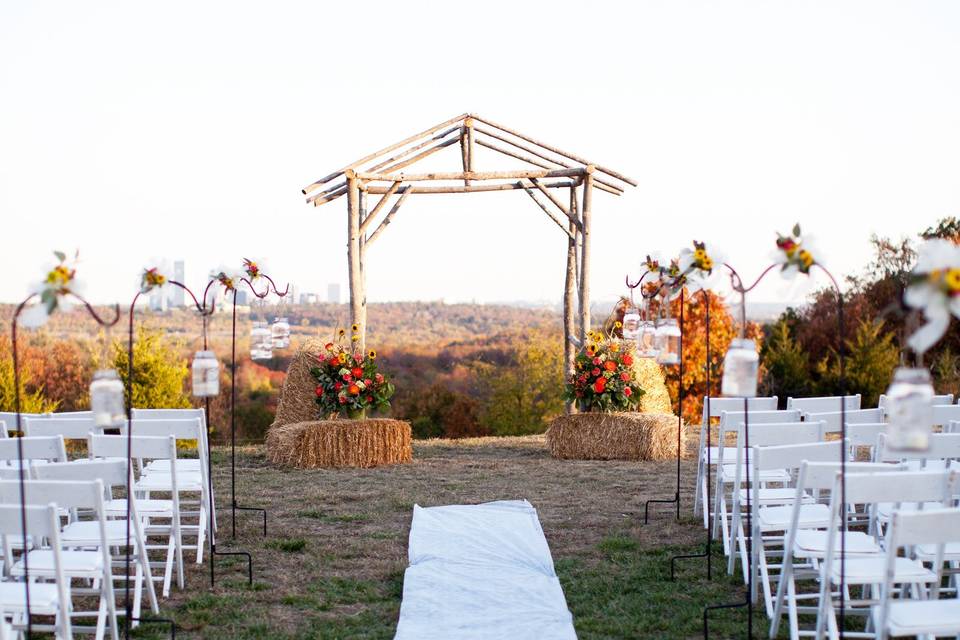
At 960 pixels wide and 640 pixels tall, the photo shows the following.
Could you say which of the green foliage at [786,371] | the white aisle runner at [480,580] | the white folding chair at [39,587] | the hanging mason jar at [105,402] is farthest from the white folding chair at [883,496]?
the green foliage at [786,371]

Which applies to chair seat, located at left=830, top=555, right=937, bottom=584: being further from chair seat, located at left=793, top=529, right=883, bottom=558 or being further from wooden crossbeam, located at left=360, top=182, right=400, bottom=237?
wooden crossbeam, located at left=360, top=182, right=400, bottom=237

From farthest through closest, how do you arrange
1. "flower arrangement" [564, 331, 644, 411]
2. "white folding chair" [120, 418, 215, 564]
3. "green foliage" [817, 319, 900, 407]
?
1. "green foliage" [817, 319, 900, 407]
2. "flower arrangement" [564, 331, 644, 411]
3. "white folding chair" [120, 418, 215, 564]

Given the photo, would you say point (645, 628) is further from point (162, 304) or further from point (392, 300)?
point (392, 300)

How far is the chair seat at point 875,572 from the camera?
4.20 meters

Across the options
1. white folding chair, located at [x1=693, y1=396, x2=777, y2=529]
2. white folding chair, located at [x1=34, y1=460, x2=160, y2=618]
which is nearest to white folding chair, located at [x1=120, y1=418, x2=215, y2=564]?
white folding chair, located at [x1=34, y1=460, x2=160, y2=618]

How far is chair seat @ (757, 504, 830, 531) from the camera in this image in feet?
17.5

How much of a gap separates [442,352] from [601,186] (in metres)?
16.1

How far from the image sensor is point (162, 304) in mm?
5934

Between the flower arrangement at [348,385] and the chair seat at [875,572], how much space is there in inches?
279

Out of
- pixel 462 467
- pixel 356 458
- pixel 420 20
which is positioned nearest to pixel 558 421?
pixel 462 467

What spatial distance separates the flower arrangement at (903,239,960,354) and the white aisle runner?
8.30 feet

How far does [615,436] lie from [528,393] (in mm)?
12488

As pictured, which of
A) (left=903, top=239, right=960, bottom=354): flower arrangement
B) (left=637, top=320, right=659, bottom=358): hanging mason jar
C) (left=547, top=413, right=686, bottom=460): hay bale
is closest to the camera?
(left=903, top=239, right=960, bottom=354): flower arrangement

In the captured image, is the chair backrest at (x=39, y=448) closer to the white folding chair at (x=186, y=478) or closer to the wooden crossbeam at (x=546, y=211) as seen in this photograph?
the white folding chair at (x=186, y=478)
